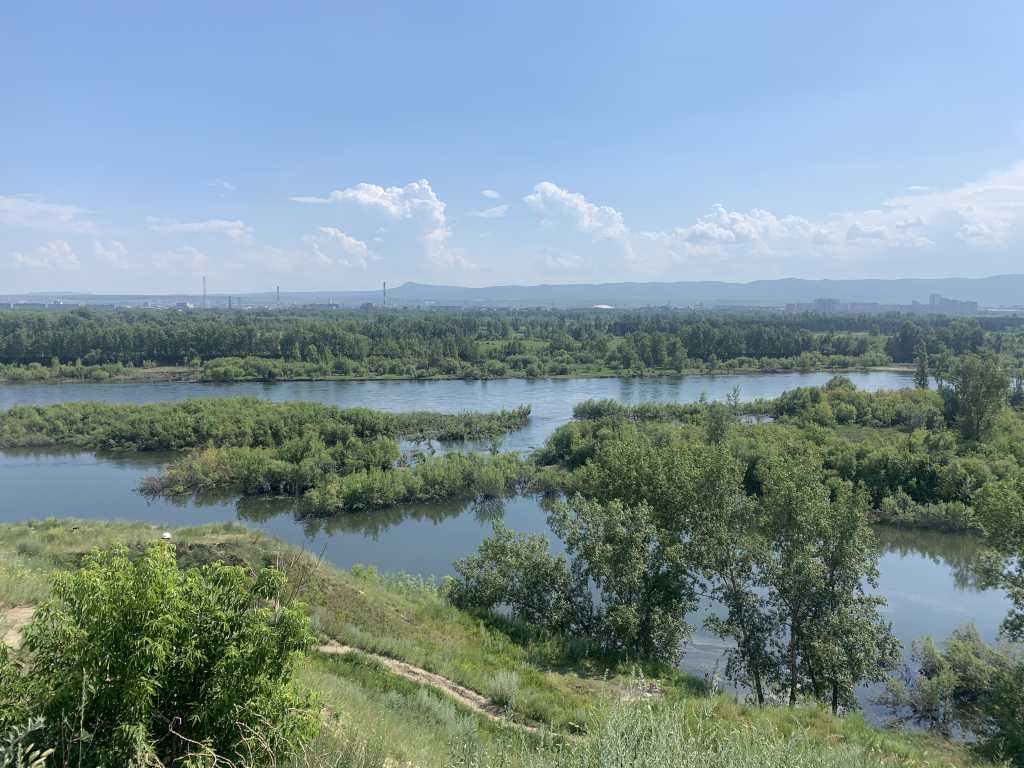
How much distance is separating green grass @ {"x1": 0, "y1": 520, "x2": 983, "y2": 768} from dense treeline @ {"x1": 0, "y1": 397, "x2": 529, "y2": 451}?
68.3 ft

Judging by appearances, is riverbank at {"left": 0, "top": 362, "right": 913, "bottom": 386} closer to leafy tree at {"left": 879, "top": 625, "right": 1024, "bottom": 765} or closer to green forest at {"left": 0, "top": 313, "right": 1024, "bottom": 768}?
→ green forest at {"left": 0, "top": 313, "right": 1024, "bottom": 768}

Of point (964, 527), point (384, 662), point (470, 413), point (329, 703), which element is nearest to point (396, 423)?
point (470, 413)

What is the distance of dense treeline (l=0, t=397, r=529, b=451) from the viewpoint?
35469 millimetres

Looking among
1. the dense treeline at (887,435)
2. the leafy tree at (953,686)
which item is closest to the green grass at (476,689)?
the leafy tree at (953,686)

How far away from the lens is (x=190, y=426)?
3744 centimetres

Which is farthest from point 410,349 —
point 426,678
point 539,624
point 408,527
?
point 426,678

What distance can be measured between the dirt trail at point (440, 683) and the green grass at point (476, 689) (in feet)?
0.40

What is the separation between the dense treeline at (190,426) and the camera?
35.5 meters

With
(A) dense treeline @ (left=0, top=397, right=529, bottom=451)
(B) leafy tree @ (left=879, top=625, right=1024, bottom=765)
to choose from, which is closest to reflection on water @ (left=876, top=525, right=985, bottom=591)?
(B) leafy tree @ (left=879, top=625, right=1024, bottom=765)

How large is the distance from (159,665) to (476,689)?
535 cm

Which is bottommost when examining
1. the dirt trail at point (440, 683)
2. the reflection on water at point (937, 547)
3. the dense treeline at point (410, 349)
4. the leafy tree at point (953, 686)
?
the reflection on water at point (937, 547)

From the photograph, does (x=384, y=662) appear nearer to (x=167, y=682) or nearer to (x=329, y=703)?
(x=329, y=703)

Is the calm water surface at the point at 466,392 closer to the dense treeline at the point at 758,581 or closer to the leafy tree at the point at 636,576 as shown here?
the dense treeline at the point at 758,581

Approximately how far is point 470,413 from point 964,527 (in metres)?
29.3
